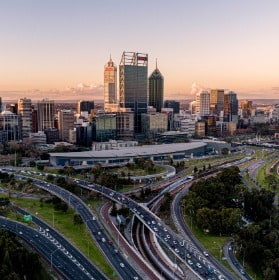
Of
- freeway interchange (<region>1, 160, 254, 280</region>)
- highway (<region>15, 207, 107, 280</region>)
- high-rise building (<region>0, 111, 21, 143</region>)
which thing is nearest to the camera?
freeway interchange (<region>1, 160, 254, 280</region>)

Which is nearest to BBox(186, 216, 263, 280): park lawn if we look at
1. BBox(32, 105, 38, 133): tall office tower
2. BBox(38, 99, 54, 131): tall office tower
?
BBox(38, 99, 54, 131): tall office tower

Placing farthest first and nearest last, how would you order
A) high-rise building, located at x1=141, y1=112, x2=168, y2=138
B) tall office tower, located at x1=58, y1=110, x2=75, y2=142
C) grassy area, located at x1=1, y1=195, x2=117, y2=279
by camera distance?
high-rise building, located at x1=141, y1=112, x2=168, y2=138 → tall office tower, located at x1=58, y1=110, x2=75, y2=142 → grassy area, located at x1=1, y1=195, x2=117, y2=279

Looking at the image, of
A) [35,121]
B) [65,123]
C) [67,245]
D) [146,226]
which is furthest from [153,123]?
[67,245]

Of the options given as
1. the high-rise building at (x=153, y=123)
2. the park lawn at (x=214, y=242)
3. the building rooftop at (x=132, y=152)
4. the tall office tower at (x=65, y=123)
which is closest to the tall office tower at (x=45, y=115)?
the tall office tower at (x=65, y=123)

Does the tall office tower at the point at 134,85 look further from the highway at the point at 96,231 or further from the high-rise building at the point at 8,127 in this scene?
the highway at the point at 96,231

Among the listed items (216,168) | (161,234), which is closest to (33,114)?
(216,168)

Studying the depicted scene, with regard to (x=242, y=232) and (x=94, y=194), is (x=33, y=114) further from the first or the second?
(x=242, y=232)

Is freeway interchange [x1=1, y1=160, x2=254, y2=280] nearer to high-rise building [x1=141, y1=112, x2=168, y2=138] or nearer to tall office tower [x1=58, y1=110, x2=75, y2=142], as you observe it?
tall office tower [x1=58, y1=110, x2=75, y2=142]
